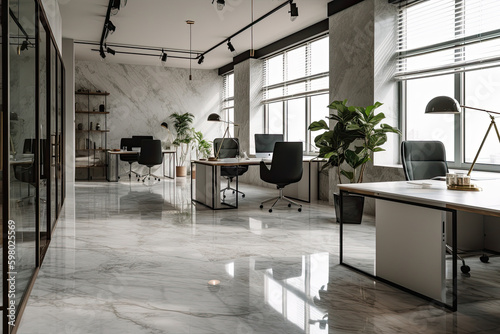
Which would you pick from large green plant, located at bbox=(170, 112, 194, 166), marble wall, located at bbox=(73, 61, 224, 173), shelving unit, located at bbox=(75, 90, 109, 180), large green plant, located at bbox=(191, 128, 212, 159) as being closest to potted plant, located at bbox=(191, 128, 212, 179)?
large green plant, located at bbox=(191, 128, 212, 159)

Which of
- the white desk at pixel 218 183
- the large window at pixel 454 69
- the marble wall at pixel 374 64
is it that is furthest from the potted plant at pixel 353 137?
the white desk at pixel 218 183

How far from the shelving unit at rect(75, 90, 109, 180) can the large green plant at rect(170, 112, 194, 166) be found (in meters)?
2.03

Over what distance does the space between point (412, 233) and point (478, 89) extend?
2.97 m

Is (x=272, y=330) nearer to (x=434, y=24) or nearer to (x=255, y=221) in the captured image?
(x=255, y=221)

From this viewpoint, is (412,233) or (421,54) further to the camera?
(421,54)

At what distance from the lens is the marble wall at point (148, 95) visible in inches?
480

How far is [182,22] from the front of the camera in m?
8.25

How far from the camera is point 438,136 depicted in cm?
561

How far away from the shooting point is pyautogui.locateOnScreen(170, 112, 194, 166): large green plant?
41.8 feet

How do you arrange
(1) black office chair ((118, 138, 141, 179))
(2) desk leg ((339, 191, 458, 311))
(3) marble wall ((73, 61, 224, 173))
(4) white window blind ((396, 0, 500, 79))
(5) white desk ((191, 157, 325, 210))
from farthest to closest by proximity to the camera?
(3) marble wall ((73, 61, 224, 173)), (1) black office chair ((118, 138, 141, 179)), (5) white desk ((191, 157, 325, 210)), (4) white window blind ((396, 0, 500, 79)), (2) desk leg ((339, 191, 458, 311))

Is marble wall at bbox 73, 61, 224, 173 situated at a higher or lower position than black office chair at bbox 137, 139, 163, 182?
higher

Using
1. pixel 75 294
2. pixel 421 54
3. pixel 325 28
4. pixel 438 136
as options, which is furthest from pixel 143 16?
pixel 75 294

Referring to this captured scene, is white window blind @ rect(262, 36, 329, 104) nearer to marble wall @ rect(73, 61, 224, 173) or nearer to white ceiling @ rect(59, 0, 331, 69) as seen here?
white ceiling @ rect(59, 0, 331, 69)

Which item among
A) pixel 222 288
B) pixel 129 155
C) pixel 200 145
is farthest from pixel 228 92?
pixel 222 288
